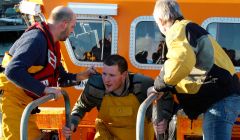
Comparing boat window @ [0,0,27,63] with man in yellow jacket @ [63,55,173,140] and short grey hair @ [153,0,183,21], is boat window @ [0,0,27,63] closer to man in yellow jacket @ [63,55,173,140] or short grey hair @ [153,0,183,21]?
man in yellow jacket @ [63,55,173,140]

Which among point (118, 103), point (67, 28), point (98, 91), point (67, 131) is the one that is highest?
point (67, 28)

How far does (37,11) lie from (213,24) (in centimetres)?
172

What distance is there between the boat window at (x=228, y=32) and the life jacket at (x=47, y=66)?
4.86ft

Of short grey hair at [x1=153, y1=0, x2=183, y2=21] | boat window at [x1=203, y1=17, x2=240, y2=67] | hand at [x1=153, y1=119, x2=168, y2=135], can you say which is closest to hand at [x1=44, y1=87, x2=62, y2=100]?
hand at [x1=153, y1=119, x2=168, y2=135]

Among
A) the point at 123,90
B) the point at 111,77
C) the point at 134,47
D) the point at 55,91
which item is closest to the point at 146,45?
the point at 134,47

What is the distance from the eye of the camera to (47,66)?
12.2 feet

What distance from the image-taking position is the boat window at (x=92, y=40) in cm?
453

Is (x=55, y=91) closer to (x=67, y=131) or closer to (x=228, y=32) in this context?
(x=67, y=131)

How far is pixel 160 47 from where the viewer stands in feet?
14.7

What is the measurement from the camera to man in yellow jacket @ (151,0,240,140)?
312 cm

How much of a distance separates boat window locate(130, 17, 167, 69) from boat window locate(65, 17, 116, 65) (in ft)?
0.68

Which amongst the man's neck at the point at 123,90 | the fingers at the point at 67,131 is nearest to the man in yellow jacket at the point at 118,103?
the man's neck at the point at 123,90

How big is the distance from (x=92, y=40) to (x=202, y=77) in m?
1.65

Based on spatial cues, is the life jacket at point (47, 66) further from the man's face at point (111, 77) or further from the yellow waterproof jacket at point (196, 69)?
the yellow waterproof jacket at point (196, 69)
